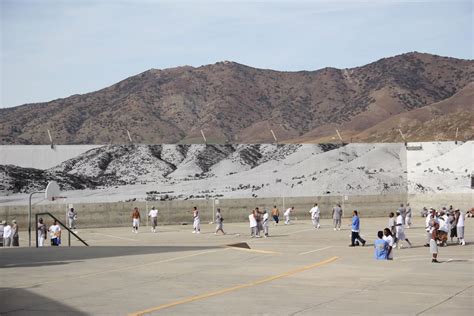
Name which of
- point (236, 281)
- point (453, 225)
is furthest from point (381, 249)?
point (453, 225)

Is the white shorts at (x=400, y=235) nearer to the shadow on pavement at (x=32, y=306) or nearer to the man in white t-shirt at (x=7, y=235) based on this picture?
the man in white t-shirt at (x=7, y=235)

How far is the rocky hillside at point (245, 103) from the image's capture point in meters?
127

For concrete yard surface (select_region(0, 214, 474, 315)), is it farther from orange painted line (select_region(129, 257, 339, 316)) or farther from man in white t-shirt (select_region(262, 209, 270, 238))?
man in white t-shirt (select_region(262, 209, 270, 238))

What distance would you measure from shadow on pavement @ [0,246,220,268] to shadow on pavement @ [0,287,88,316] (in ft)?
18.5

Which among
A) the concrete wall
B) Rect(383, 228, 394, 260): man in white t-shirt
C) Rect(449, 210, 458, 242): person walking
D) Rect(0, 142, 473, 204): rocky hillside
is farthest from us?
Rect(0, 142, 473, 204): rocky hillside

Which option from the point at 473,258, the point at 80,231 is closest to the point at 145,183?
the point at 80,231

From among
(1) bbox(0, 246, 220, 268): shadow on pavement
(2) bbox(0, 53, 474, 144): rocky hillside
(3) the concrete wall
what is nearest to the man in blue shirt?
(1) bbox(0, 246, 220, 268): shadow on pavement

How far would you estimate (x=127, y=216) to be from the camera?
44.0 meters

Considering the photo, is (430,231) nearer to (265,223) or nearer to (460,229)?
(460,229)

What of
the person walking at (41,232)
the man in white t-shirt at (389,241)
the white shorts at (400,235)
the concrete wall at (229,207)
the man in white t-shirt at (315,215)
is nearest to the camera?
the man in white t-shirt at (389,241)

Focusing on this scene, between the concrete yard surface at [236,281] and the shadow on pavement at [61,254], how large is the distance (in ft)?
0.10

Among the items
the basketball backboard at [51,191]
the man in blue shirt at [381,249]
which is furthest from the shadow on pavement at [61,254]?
the basketball backboard at [51,191]

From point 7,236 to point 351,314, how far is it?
19.8m

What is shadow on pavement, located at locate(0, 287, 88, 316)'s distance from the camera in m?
14.5
